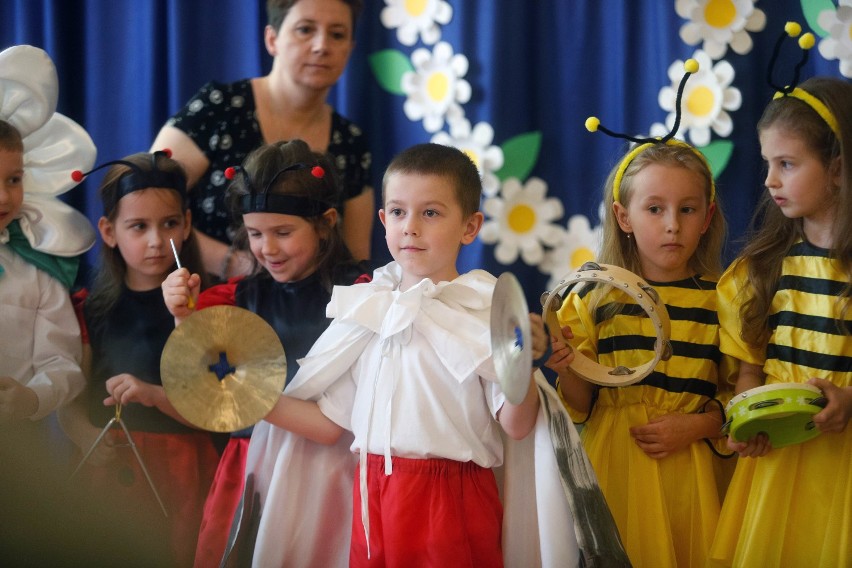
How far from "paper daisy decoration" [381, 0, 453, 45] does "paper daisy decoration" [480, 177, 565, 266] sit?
0.66 metres

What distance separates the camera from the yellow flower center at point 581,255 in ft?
11.3

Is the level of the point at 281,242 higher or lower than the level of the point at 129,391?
higher

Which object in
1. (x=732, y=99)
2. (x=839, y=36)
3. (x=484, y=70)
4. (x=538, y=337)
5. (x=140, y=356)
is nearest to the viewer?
(x=538, y=337)

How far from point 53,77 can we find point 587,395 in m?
1.83

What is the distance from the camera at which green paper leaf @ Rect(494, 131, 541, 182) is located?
3.46 metres

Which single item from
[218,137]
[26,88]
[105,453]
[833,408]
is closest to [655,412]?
[833,408]

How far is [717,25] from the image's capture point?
10.9ft

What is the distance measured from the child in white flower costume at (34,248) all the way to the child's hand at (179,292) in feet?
1.61

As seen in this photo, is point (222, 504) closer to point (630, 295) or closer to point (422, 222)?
point (422, 222)

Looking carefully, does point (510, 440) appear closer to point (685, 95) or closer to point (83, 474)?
point (83, 474)

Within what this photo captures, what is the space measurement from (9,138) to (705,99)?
2.38 m

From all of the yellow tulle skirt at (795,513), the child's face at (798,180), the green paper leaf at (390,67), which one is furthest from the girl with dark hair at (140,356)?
the child's face at (798,180)

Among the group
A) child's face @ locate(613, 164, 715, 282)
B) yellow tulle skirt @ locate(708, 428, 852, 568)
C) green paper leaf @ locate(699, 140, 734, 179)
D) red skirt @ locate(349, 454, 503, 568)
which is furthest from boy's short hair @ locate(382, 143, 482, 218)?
green paper leaf @ locate(699, 140, 734, 179)

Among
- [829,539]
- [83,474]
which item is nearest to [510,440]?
[829,539]
